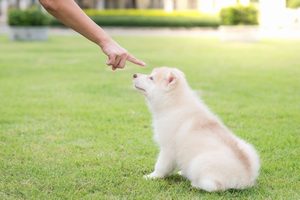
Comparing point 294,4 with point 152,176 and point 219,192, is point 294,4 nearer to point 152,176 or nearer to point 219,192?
point 152,176

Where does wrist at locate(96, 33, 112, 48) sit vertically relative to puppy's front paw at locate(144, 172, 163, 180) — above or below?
above

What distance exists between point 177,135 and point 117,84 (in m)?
5.57

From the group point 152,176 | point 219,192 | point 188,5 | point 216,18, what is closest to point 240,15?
point 216,18

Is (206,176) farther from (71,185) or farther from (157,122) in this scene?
(71,185)

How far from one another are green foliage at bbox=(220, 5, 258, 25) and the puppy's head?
57.7ft

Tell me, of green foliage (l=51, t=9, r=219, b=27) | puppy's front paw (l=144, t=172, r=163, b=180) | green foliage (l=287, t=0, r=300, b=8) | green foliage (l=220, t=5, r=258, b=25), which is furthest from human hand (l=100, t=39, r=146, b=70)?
green foliage (l=287, t=0, r=300, b=8)

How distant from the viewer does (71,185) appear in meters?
4.23

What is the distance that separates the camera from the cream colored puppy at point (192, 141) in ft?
12.9

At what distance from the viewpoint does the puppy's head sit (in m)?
4.18

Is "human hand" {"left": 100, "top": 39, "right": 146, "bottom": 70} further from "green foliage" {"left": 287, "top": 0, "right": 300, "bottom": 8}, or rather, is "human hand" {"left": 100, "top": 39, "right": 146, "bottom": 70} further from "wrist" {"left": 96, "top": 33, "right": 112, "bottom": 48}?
"green foliage" {"left": 287, "top": 0, "right": 300, "bottom": 8}

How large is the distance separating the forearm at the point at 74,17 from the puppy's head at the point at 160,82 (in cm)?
41

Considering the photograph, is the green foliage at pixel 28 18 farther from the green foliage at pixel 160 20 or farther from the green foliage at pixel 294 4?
the green foliage at pixel 294 4

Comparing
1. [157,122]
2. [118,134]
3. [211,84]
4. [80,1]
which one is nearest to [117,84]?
[211,84]

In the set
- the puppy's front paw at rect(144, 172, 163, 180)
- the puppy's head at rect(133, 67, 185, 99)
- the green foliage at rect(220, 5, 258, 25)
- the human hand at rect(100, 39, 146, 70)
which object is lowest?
the puppy's front paw at rect(144, 172, 163, 180)
